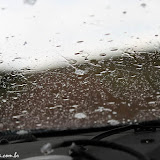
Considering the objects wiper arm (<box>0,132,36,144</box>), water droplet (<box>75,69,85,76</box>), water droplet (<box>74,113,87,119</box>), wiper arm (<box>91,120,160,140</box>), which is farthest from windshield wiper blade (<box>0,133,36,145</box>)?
water droplet (<box>75,69,85,76</box>)

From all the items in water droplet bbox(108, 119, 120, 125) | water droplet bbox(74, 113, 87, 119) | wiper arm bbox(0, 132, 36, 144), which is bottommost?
wiper arm bbox(0, 132, 36, 144)

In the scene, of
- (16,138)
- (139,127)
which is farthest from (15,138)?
(139,127)

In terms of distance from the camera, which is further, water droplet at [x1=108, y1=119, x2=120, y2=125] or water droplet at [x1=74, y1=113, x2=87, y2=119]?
water droplet at [x1=74, y1=113, x2=87, y2=119]

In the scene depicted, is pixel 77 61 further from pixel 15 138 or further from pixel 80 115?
pixel 15 138

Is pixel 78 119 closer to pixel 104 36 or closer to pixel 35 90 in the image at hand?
pixel 35 90

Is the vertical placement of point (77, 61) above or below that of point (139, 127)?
above

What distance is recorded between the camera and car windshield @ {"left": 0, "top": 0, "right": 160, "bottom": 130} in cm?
274

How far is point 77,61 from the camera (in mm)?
2938

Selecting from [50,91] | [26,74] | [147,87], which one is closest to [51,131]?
[50,91]

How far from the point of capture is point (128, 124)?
2.55m

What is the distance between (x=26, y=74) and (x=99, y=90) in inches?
26.4

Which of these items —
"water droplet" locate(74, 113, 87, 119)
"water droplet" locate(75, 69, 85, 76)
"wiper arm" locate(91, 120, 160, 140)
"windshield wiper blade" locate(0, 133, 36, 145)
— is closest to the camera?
"wiper arm" locate(91, 120, 160, 140)

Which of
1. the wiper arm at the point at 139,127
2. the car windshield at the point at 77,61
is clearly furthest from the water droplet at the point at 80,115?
the wiper arm at the point at 139,127

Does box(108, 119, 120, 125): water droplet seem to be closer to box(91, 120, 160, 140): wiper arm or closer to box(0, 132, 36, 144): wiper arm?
box(91, 120, 160, 140): wiper arm
